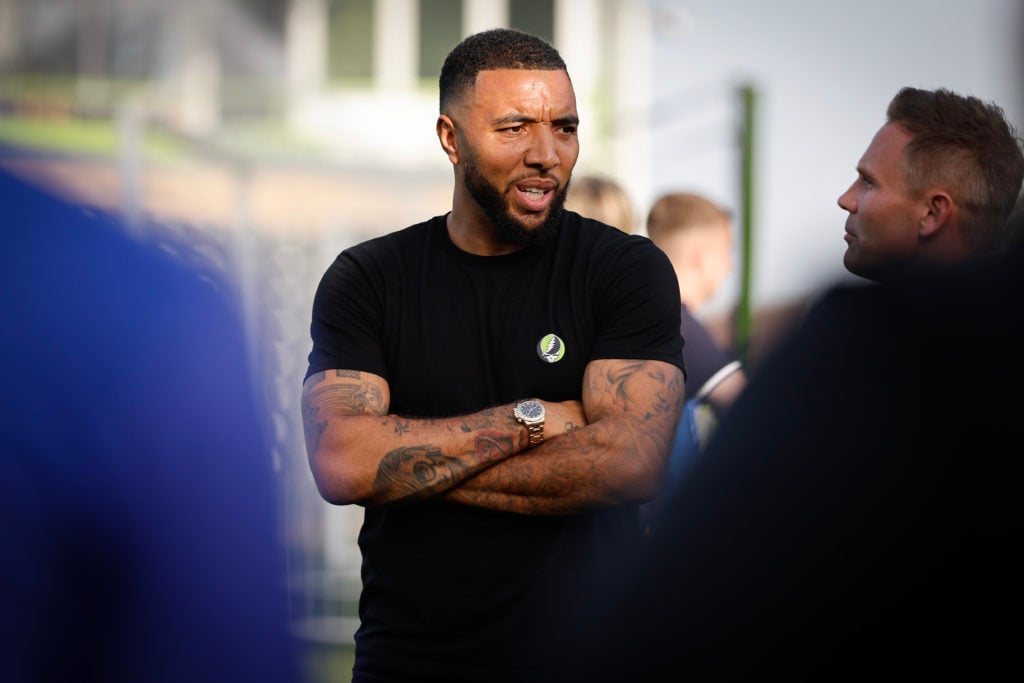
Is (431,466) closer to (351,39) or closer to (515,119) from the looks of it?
(515,119)

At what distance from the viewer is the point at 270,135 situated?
2188 centimetres

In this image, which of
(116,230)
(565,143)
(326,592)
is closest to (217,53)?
(326,592)

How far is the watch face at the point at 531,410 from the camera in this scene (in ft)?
8.66

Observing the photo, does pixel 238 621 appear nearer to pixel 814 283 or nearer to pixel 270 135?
pixel 814 283

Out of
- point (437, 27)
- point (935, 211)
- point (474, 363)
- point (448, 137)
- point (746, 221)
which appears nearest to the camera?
point (935, 211)

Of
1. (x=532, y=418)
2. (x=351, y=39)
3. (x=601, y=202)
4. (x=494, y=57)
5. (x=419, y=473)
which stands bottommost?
(x=419, y=473)

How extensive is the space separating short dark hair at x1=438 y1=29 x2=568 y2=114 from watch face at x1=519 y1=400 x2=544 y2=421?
85 cm

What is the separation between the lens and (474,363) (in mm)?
2719

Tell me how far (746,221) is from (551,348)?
3.33m

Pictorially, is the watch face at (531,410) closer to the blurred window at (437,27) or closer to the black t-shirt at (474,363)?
the black t-shirt at (474,363)

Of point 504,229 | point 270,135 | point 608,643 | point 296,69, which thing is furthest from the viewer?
point 296,69

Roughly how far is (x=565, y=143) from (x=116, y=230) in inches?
84.9

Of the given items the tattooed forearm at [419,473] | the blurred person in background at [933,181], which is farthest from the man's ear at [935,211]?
the tattooed forearm at [419,473]

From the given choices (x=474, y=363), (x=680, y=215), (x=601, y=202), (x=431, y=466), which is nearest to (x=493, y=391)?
(x=474, y=363)
